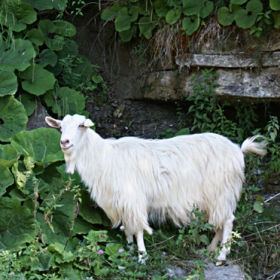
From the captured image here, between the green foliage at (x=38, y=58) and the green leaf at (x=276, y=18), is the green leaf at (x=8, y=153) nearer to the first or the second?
the green foliage at (x=38, y=58)

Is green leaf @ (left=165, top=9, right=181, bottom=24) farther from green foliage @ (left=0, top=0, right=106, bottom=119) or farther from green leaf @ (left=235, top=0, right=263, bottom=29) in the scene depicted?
green foliage @ (left=0, top=0, right=106, bottom=119)

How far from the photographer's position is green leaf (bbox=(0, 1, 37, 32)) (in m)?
7.71

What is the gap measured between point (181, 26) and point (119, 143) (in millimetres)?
2212

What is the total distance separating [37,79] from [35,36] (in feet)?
2.27

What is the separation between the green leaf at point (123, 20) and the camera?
25.7ft

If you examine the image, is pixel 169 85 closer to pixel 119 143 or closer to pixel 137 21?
pixel 137 21

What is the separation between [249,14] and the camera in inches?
279

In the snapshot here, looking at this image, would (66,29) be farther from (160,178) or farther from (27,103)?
(160,178)

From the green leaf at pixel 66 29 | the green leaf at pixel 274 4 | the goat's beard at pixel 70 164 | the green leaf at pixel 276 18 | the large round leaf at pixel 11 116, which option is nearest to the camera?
the goat's beard at pixel 70 164

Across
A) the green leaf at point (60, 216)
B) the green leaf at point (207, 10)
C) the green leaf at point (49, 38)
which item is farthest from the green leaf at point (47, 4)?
the green leaf at point (60, 216)

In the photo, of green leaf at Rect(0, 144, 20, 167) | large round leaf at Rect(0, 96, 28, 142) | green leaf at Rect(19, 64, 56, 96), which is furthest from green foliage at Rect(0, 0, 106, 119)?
green leaf at Rect(0, 144, 20, 167)

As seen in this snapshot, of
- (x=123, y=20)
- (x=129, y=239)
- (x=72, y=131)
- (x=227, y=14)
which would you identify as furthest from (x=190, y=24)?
(x=129, y=239)

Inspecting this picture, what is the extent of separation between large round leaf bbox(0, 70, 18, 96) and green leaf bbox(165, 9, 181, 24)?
2083mm

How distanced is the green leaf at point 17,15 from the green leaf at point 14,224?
2845 millimetres
